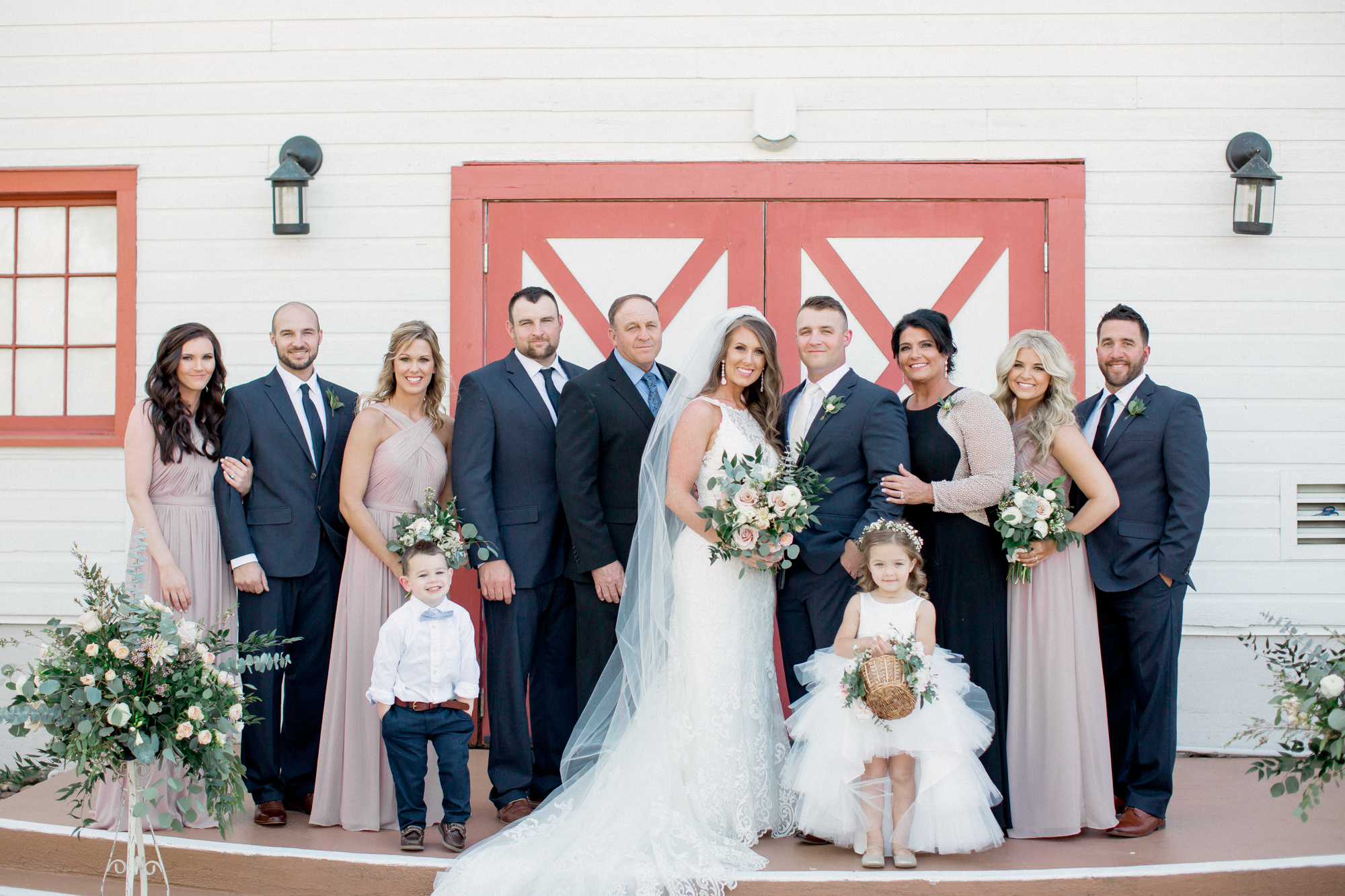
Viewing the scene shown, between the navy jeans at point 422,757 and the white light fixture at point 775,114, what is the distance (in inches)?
139

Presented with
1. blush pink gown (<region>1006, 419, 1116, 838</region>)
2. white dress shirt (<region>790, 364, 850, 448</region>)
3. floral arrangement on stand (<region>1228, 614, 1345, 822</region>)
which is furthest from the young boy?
floral arrangement on stand (<region>1228, 614, 1345, 822</region>)

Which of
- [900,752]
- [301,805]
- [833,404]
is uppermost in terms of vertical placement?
[833,404]

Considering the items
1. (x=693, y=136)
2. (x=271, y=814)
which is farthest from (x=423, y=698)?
(x=693, y=136)

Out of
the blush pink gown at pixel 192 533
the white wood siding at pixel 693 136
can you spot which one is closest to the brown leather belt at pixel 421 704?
the blush pink gown at pixel 192 533

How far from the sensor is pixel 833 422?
4309 mm

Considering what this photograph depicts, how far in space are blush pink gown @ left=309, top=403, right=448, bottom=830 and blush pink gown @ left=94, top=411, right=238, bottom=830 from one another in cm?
51

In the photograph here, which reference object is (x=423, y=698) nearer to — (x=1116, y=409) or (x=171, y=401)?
(x=171, y=401)

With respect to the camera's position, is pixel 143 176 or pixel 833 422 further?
pixel 143 176

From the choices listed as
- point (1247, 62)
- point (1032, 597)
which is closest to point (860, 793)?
point (1032, 597)

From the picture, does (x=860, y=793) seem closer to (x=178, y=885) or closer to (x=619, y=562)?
(x=619, y=562)

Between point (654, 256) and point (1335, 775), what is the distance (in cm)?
403

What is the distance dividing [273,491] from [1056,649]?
137 inches

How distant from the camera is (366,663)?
4.50 meters

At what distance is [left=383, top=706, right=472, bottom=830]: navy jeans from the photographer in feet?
13.3
